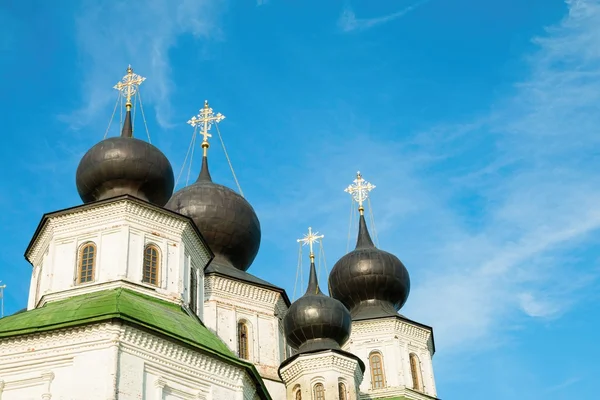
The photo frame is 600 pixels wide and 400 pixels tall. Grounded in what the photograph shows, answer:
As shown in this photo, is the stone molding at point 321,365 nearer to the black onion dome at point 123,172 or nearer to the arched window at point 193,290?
the arched window at point 193,290

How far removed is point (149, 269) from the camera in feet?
62.3

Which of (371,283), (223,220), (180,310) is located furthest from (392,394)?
(180,310)

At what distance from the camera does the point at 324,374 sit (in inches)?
839

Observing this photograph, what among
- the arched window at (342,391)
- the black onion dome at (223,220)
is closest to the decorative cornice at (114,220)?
the black onion dome at (223,220)

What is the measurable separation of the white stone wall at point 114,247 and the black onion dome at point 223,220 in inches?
168

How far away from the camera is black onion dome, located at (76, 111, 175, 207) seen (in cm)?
2000

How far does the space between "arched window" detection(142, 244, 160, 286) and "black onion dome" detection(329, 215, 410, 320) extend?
8.64 metres

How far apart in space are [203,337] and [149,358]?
1546 mm

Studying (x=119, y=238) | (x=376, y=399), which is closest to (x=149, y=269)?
(x=119, y=238)

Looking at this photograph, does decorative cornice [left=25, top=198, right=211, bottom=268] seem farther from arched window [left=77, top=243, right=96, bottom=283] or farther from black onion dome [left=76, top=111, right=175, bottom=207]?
black onion dome [left=76, top=111, right=175, bottom=207]

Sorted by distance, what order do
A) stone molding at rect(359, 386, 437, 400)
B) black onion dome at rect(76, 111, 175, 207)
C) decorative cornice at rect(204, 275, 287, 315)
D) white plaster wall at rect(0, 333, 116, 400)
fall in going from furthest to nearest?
stone molding at rect(359, 386, 437, 400)
decorative cornice at rect(204, 275, 287, 315)
black onion dome at rect(76, 111, 175, 207)
white plaster wall at rect(0, 333, 116, 400)

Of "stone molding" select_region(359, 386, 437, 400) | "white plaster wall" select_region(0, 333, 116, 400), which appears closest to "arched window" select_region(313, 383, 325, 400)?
"stone molding" select_region(359, 386, 437, 400)

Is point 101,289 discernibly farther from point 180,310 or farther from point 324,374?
point 324,374

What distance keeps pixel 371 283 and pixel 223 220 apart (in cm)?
489
